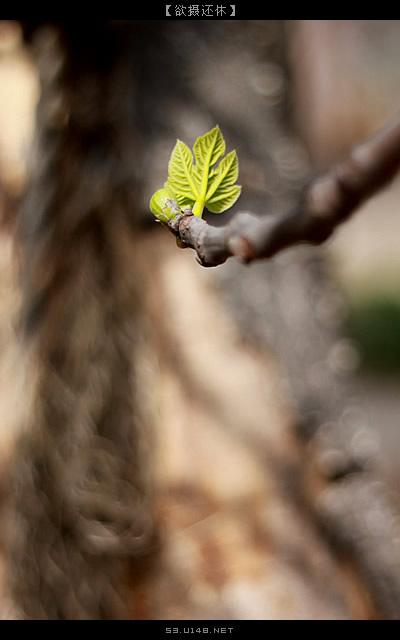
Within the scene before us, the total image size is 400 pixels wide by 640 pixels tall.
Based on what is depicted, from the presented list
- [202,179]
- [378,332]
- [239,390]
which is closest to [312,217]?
[202,179]

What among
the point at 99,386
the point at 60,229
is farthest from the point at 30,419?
the point at 60,229

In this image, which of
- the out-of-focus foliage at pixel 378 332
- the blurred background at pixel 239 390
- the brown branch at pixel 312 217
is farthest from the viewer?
the out-of-focus foliage at pixel 378 332

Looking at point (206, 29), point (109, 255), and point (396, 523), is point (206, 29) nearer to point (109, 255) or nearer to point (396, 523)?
point (109, 255)

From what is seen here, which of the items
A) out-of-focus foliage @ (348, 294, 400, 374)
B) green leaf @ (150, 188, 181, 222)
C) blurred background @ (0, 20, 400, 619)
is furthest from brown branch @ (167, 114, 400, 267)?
out-of-focus foliage @ (348, 294, 400, 374)

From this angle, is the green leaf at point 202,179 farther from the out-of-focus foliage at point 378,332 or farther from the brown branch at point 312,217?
the out-of-focus foliage at point 378,332

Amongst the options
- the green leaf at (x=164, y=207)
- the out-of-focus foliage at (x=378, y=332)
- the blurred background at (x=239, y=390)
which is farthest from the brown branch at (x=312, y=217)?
the out-of-focus foliage at (x=378, y=332)

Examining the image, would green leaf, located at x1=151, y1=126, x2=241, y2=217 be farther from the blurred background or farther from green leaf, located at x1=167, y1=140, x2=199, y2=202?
the blurred background

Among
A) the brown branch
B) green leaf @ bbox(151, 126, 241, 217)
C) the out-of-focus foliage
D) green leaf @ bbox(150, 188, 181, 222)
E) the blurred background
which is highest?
the out-of-focus foliage

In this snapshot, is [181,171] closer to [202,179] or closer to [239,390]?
[202,179]
